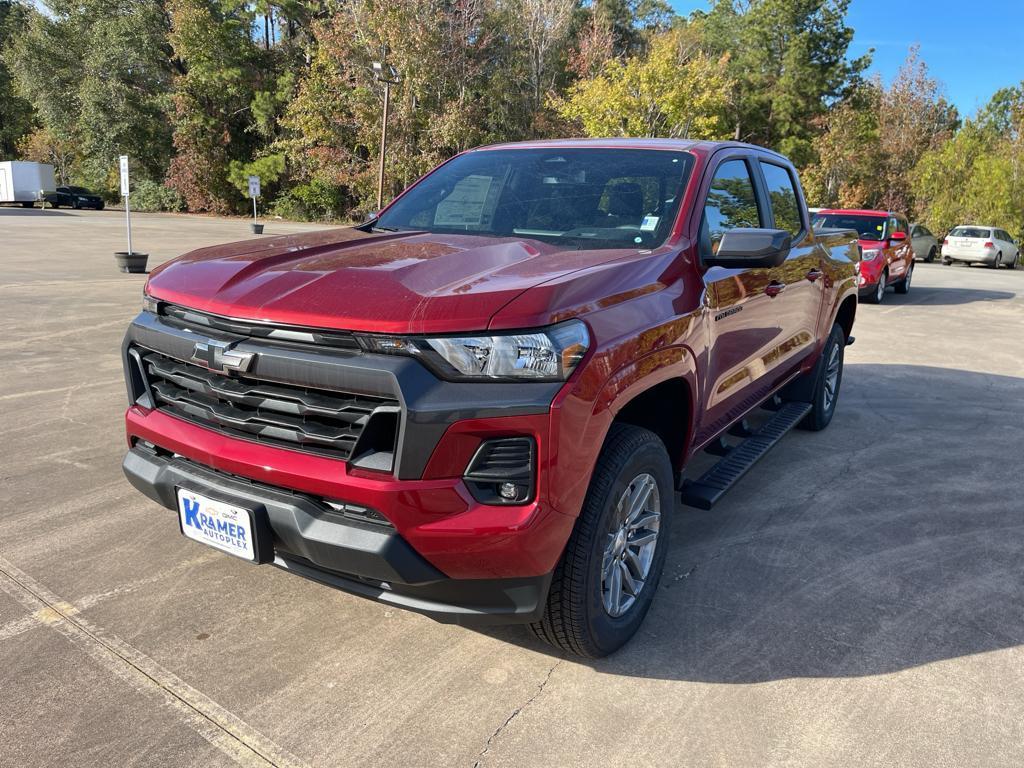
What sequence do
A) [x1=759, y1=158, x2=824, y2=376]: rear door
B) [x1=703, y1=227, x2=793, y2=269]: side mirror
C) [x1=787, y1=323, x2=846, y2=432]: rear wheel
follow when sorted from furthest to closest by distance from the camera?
[x1=787, y1=323, x2=846, y2=432]: rear wheel, [x1=759, y1=158, x2=824, y2=376]: rear door, [x1=703, y1=227, x2=793, y2=269]: side mirror

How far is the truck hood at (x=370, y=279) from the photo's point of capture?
2.30 m

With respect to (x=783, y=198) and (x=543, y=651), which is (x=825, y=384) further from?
(x=543, y=651)

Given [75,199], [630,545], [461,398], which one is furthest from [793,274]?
[75,199]

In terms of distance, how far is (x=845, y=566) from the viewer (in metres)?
3.64

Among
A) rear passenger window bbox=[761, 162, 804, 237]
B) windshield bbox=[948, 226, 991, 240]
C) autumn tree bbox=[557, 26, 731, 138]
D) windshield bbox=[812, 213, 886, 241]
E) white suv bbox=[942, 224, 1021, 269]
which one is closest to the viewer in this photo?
rear passenger window bbox=[761, 162, 804, 237]

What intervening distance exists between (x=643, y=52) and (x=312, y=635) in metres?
54.2

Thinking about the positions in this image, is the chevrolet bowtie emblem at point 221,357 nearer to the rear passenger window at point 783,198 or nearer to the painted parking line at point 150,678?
the painted parking line at point 150,678

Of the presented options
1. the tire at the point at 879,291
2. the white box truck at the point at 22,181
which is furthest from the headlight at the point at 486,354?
the white box truck at the point at 22,181

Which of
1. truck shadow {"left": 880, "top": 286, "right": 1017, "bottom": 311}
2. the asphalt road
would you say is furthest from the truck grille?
truck shadow {"left": 880, "top": 286, "right": 1017, "bottom": 311}

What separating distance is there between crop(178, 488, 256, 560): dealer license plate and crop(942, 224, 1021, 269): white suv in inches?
1162

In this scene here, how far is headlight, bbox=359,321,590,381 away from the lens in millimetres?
2264

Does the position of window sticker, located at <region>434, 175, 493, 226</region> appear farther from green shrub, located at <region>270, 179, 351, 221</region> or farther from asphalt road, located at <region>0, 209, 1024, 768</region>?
green shrub, located at <region>270, 179, 351, 221</region>

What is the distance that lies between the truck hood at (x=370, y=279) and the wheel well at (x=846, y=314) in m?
3.64

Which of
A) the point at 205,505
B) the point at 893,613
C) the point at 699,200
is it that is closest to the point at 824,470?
the point at 893,613
